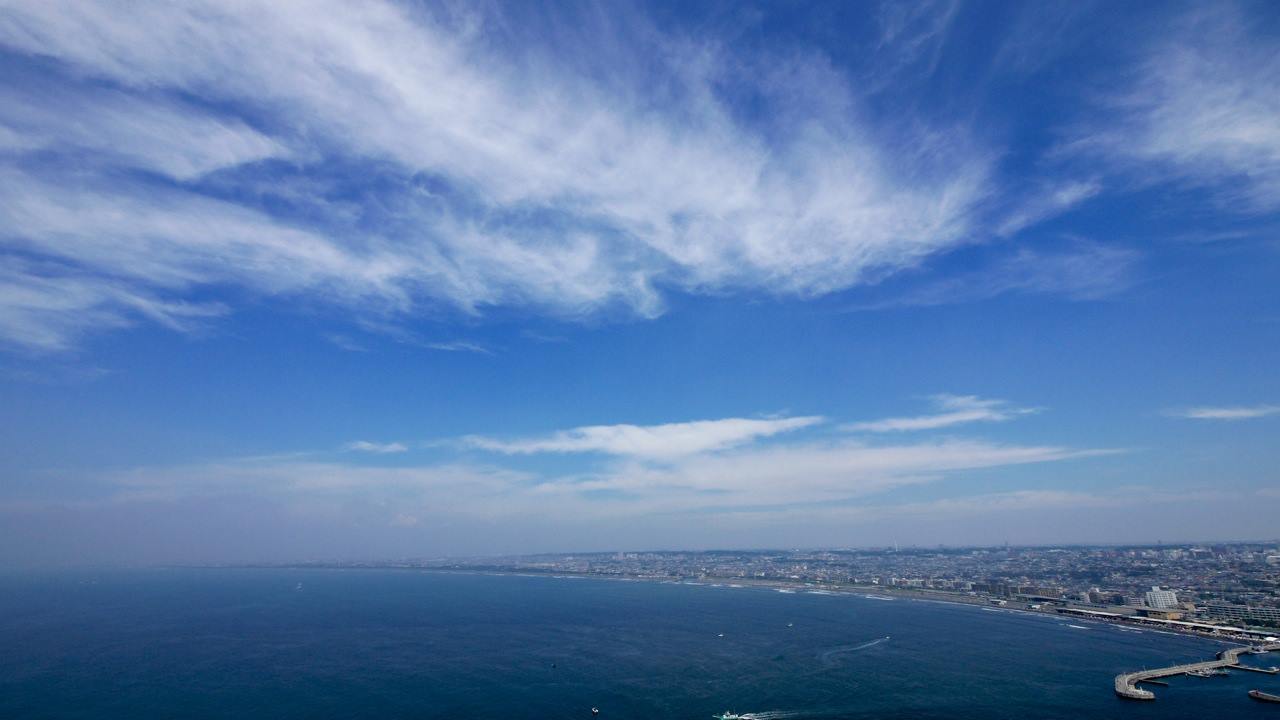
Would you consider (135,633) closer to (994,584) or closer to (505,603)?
(505,603)

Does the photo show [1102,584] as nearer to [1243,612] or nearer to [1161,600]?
[1161,600]

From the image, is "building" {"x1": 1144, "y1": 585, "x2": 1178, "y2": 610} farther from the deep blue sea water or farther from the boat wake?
the boat wake

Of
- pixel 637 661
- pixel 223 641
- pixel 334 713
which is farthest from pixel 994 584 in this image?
pixel 223 641

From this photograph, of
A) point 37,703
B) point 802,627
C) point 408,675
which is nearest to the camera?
point 37,703

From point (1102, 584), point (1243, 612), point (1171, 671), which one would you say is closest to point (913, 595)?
point (1102, 584)

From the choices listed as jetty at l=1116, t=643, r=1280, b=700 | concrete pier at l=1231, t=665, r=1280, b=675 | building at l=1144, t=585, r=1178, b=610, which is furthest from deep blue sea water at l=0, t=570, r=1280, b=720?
building at l=1144, t=585, r=1178, b=610

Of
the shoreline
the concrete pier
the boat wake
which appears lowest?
the shoreline

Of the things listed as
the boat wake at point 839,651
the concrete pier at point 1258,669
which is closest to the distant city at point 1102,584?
the concrete pier at point 1258,669
